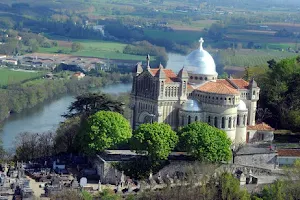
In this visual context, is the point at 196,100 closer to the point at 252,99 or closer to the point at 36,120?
the point at 252,99

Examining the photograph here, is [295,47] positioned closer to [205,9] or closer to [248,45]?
[248,45]

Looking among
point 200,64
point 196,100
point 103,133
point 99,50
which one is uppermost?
point 200,64

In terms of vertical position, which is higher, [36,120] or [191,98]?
[191,98]

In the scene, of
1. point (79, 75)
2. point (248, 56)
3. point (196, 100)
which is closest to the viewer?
point (196, 100)

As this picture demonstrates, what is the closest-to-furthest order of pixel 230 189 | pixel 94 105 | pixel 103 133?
pixel 230 189, pixel 103 133, pixel 94 105

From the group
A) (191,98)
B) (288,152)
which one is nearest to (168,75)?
(191,98)

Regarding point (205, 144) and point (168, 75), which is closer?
point (205, 144)

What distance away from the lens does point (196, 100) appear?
39219mm

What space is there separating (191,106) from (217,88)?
1.57 meters

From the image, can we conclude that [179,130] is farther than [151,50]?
No

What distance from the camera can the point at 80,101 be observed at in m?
43.7

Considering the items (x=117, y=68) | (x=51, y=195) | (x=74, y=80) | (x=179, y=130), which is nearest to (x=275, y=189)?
(x=179, y=130)

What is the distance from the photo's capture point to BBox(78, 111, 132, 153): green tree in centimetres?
3669

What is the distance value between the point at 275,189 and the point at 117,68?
190 feet
